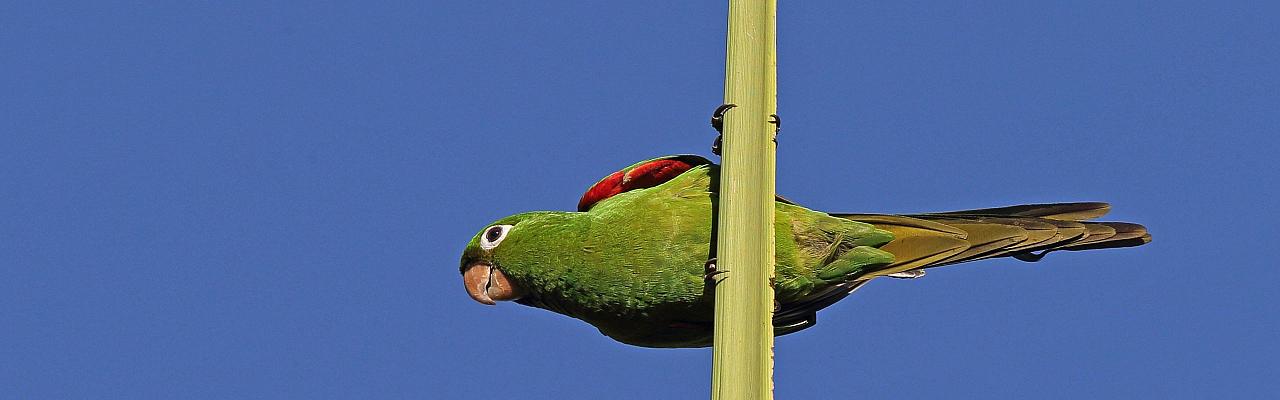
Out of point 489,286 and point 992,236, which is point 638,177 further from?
point 992,236

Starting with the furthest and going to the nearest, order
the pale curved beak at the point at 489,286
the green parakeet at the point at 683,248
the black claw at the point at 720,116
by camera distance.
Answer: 1. the pale curved beak at the point at 489,286
2. the green parakeet at the point at 683,248
3. the black claw at the point at 720,116

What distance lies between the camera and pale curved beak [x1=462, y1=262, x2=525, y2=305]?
5566 millimetres

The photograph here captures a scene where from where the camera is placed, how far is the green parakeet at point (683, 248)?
5152 mm

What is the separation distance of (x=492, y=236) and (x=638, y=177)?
629mm

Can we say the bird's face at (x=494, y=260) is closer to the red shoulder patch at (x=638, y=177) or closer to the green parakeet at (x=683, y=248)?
the green parakeet at (x=683, y=248)

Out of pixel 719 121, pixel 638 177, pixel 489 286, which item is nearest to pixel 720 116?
pixel 719 121

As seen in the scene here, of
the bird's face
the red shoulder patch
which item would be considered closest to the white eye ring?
the bird's face

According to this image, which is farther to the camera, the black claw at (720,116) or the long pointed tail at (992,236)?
the long pointed tail at (992,236)

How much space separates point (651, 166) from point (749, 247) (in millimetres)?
1679

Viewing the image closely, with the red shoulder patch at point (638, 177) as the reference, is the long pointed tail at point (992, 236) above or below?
below

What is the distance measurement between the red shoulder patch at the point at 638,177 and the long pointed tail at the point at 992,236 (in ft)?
2.28

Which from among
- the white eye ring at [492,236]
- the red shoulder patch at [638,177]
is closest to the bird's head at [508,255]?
the white eye ring at [492,236]

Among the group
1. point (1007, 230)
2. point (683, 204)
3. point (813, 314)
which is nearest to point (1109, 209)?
point (1007, 230)

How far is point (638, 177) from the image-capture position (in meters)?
5.61
